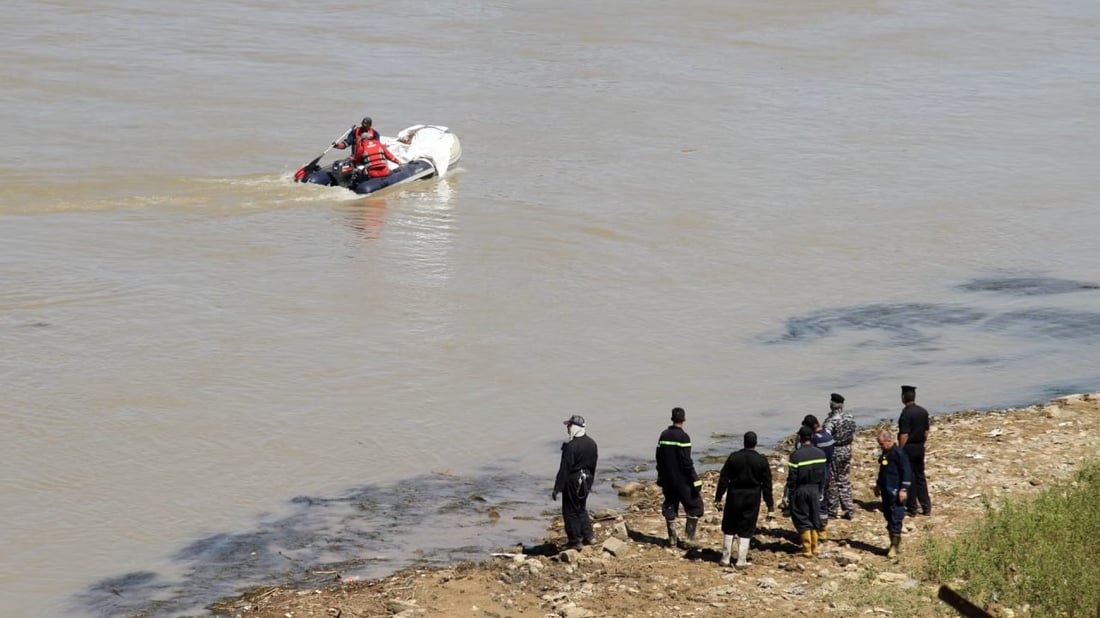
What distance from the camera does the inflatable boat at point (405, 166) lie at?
28.3 m

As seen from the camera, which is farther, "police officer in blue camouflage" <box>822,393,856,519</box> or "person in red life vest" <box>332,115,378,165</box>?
"person in red life vest" <box>332,115,378,165</box>

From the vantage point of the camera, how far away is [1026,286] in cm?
2339

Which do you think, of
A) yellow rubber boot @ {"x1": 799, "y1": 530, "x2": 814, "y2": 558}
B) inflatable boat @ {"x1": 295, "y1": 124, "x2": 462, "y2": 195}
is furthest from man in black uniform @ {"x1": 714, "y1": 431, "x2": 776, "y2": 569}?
inflatable boat @ {"x1": 295, "y1": 124, "x2": 462, "y2": 195}

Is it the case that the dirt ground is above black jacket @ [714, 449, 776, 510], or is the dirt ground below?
below

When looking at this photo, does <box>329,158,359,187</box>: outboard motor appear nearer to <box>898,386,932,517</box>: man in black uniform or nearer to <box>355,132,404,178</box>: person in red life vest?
<box>355,132,404,178</box>: person in red life vest

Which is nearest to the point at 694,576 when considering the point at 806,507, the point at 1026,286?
the point at 806,507

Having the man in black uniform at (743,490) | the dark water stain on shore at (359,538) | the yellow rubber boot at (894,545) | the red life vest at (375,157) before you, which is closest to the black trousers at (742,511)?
the man in black uniform at (743,490)

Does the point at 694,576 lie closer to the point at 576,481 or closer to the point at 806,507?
the point at 806,507

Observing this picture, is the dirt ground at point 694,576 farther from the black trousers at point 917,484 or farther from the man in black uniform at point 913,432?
the man in black uniform at point 913,432

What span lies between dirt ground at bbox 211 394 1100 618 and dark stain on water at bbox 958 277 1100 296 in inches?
354

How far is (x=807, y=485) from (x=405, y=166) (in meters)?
18.0

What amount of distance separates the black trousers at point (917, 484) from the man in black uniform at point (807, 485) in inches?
41.0

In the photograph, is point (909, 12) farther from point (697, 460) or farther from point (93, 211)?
point (697, 460)

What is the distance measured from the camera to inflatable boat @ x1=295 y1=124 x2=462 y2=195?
28.3m
